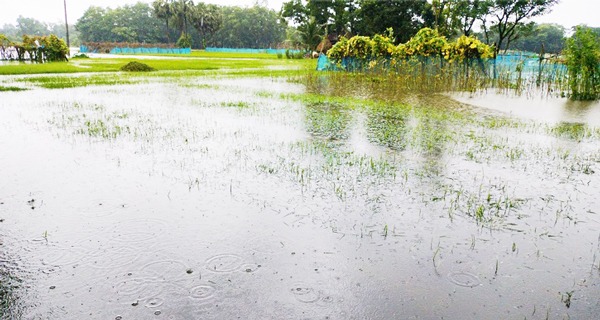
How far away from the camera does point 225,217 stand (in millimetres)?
4508

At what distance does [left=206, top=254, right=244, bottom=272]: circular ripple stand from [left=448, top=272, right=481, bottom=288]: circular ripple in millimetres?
1778

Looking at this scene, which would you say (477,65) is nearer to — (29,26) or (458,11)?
(458,11)

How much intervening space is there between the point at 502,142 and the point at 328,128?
143 inches

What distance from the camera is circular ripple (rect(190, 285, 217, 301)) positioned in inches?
119

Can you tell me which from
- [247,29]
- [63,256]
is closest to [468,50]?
[63,256]

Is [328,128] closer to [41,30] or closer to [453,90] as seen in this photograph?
[453,90]

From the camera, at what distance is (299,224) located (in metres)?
4.34

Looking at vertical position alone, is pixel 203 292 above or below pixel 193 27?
below

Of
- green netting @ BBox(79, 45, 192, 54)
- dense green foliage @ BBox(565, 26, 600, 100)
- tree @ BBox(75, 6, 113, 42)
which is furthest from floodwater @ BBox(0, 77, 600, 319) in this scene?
tree @ BBox(75, 6, 113, 42)

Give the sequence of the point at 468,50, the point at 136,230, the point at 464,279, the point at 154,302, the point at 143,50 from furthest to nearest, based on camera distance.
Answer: the point at 143,50 < the point at 468,50 < the point at 136,230 < the point at 464,279 < the point at 154,302

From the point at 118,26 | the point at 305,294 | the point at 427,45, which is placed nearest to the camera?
the point at 305,294

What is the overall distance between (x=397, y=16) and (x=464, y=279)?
47002 mm

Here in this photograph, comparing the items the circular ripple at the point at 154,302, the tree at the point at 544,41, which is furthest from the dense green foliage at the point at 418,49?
the tree at the point at 544,41

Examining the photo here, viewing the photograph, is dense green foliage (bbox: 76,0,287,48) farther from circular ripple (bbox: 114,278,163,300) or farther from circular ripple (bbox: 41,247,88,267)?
circular ripple (bbox: 114,278,163,300)
